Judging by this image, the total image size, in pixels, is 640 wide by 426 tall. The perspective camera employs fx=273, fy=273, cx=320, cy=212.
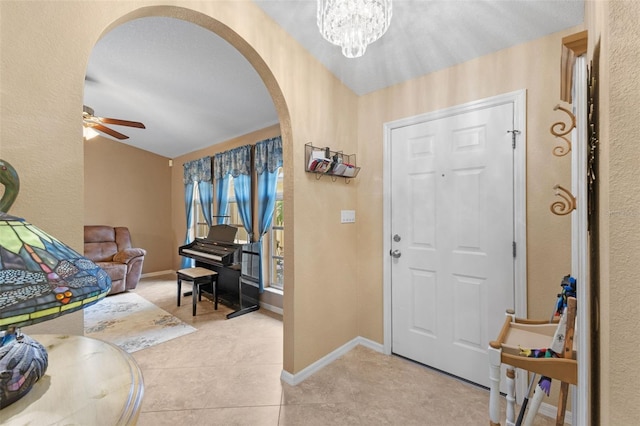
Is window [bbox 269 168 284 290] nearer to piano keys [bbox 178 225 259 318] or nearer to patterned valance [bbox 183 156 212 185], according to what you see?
piano keys [bbox 178 225 259 318]

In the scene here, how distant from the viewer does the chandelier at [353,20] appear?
4.12 feet

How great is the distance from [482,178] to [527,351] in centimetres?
119

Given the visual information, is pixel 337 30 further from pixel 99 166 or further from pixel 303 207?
pixel 99 166

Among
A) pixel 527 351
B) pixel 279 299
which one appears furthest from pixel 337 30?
pixel 279 299

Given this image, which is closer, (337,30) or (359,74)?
(337,30)

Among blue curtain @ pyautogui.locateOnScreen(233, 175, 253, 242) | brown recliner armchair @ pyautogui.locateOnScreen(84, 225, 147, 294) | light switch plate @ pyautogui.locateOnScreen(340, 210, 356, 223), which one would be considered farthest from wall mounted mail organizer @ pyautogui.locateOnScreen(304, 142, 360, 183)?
brown recliner armchair @ pyautogui.locateOnScreen(84, 225, 147, 294)

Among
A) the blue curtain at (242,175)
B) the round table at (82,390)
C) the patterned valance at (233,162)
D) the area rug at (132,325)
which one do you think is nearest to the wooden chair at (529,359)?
the round table at (82,390)

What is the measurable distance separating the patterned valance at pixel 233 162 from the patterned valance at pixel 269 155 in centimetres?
28

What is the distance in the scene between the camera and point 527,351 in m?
1.07

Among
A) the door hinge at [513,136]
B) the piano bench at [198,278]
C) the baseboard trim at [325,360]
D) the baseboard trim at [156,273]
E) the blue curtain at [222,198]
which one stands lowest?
the baseboard trim at [156,273]

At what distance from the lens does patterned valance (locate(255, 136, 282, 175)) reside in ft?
11.3

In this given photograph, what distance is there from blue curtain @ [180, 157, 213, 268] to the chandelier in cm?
389

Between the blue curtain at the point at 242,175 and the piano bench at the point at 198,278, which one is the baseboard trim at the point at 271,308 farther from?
the blue curtain at the point at 242,175

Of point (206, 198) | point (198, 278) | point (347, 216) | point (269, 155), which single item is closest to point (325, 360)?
point (347, 216)
